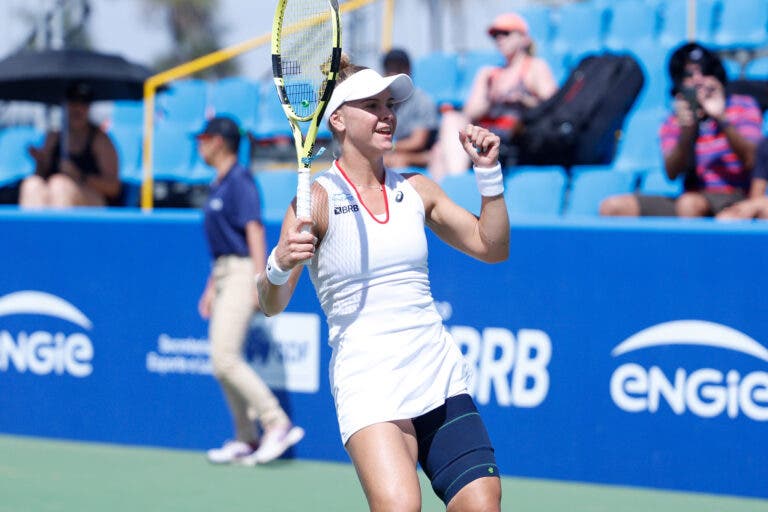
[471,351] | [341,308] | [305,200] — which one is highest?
[305,200]

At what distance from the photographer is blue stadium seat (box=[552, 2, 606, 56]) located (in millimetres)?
11484

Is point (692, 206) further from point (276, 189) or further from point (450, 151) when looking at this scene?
point (276, 189)

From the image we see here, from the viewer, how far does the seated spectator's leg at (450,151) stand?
9228 mm

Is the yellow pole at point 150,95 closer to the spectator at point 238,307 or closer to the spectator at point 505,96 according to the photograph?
the spectator at point 505,96

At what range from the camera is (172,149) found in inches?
484

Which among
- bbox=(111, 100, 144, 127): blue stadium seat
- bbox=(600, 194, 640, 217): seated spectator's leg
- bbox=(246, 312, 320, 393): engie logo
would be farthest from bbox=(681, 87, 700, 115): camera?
bbox=(111, 100, 144, 127): blue stadium seat

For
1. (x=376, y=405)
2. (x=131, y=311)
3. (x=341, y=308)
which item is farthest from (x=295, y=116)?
(x=131, y=311)

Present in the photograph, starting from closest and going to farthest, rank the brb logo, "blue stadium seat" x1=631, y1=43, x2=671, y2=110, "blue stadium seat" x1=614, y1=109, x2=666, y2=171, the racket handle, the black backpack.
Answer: the racket handle
the brb logo
the black backpack
"blue stadium seat" x1=614, y1=109, x2=666, y2=171
"blue stadium seat" x1=631, y1=43, x2=671, y2=110

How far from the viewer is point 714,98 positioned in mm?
7676

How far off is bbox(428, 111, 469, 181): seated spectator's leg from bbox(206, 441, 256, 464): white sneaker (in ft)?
8.75

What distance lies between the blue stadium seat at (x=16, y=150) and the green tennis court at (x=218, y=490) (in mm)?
5594

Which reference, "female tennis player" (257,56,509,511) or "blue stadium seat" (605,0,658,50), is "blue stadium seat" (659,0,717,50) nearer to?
"blue stadium seat" (605,0,658,50)

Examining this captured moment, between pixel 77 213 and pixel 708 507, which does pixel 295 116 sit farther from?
pixel 77 213

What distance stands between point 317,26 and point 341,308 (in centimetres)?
102
